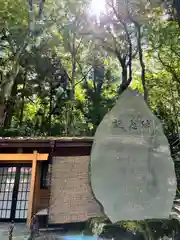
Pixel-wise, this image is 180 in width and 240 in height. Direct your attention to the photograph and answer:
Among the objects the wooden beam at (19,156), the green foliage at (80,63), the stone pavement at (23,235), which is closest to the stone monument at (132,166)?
the stone pavement at (23,235)

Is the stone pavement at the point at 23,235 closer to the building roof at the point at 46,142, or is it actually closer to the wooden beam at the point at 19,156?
the wooden beam at the point at 19,156

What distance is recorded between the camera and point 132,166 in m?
5.59

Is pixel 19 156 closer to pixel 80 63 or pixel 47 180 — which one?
pixel 47 180

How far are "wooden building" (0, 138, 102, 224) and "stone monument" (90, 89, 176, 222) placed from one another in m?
2.02

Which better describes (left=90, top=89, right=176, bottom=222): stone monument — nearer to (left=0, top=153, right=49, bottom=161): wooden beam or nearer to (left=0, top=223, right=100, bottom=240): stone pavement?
(left=0, top=223, right=100, bottom=240): stone pavement

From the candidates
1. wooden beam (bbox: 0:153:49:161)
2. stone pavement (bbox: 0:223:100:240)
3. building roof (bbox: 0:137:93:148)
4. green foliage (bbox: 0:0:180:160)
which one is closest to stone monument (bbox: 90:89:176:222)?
stone pavement (bbox: 0:223:100:240)

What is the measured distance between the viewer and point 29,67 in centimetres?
1680

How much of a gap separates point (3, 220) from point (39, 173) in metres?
1.92

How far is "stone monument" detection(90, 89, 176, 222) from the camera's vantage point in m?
5.30

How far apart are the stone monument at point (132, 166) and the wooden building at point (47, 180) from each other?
2.02m

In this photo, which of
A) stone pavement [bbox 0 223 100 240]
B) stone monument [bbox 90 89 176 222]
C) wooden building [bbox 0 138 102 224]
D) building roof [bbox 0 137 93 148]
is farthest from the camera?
building roof [bbox 0 137 93 148]

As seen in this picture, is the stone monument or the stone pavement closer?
the stone monument

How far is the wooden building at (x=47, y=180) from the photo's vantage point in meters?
7.23

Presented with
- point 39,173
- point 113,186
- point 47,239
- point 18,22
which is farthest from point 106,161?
point 18,22
